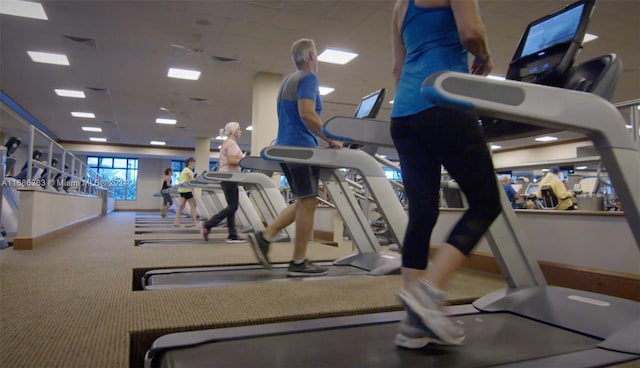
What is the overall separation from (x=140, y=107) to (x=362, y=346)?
10.5 metres

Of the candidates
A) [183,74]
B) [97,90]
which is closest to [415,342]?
[183,74]

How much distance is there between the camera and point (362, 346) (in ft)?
3.92

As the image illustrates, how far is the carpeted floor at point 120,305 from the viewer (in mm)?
1159

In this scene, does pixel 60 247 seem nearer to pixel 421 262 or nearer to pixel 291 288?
pixel 291 288

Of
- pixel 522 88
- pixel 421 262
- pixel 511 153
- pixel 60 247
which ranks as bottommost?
pixel 60 247

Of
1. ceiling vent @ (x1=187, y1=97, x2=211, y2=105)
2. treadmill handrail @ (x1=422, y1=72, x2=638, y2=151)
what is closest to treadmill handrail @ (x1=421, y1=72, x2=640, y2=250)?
treadmill handrail @ (x1=422, y1=72, x2=638, y2=151)

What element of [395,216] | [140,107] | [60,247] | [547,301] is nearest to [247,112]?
[140,107]

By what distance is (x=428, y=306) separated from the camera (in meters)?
1.10

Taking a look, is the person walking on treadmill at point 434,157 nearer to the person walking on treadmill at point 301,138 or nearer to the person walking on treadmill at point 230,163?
the person walking on treadmill at point 301,138

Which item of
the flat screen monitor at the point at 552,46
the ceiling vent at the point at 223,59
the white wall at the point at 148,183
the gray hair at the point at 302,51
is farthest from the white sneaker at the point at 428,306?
the white wall at the point at 148,183

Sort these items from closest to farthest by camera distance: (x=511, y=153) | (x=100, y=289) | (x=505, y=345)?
(x=505, y=345) → (x=100, y=289) → (x=511, y=153)

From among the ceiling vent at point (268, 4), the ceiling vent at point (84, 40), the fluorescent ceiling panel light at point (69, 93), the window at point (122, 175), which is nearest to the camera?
the ceiling vent at point (268, 4)

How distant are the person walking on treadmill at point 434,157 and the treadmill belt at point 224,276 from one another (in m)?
1.18

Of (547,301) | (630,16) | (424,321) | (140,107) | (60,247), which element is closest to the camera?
(424,321)
